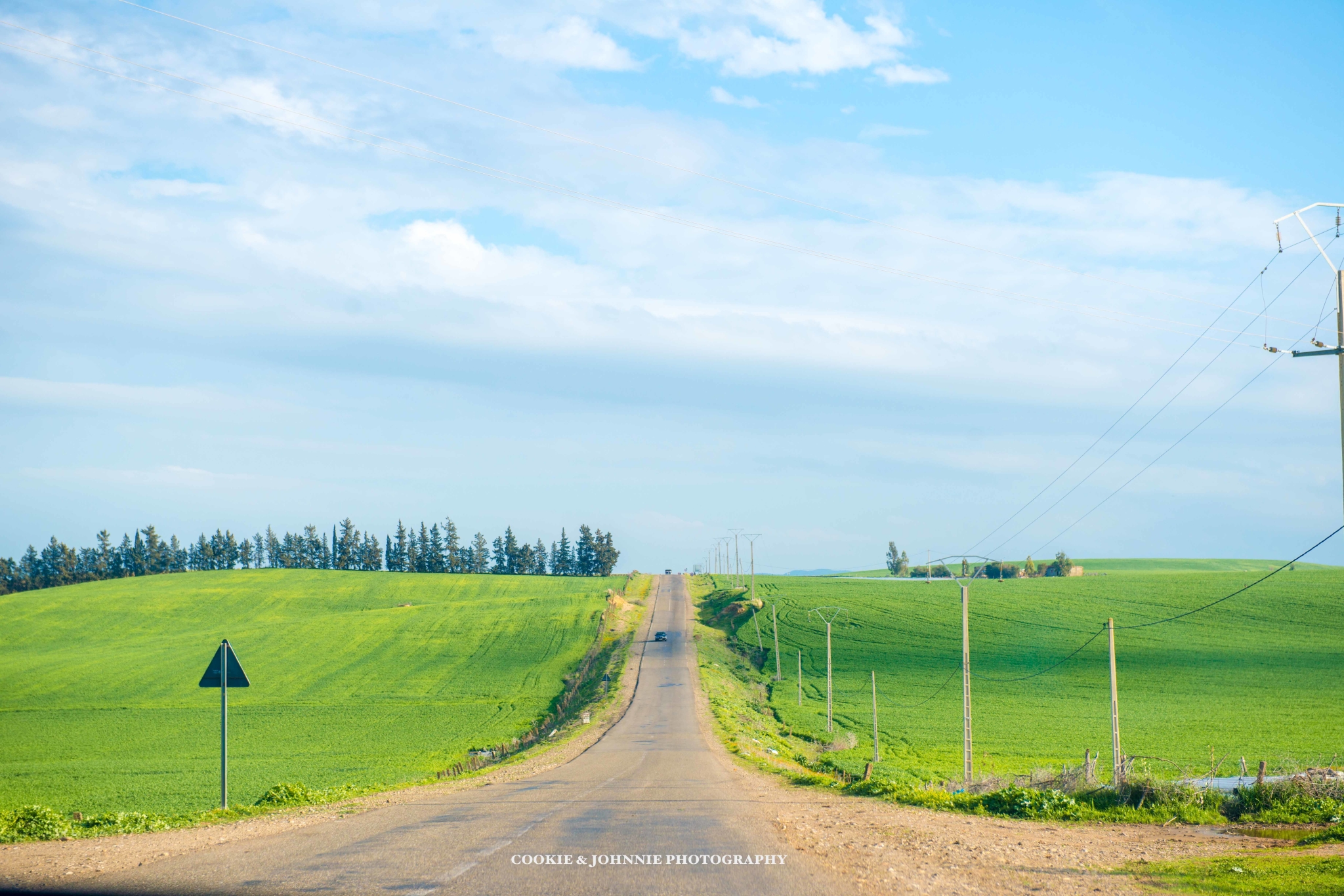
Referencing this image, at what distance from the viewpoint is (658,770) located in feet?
77.7

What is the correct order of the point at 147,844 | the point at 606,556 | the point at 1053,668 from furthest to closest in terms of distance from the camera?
the point at 606,556 → the point at 1053,668 → the point at 147,844

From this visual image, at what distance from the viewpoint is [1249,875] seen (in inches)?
377

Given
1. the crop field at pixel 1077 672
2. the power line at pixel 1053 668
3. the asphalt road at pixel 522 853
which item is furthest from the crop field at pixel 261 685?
the power line at pixel 1053 668

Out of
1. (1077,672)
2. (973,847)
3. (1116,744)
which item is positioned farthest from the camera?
(1077,672)

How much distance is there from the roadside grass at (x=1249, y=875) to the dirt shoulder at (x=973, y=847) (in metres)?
0.34

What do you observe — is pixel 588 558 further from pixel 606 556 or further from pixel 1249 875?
pixel 1249 875

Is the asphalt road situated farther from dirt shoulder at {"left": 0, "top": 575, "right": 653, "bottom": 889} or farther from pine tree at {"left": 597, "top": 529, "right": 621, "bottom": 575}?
pine tree at {"left": 597, "top": 529, "right": 621, "bottom": 575}

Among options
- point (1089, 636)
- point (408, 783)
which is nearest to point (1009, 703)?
point (1089, 636)

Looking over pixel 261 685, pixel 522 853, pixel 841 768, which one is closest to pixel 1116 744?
pixel 841 768

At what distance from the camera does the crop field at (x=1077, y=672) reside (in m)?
44.2

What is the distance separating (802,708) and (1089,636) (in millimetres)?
38064

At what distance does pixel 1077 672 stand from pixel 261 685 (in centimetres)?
6449

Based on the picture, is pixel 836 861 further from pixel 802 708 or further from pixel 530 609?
pixel 530 609

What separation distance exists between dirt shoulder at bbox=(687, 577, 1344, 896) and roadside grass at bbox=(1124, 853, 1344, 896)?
0.34 metres
